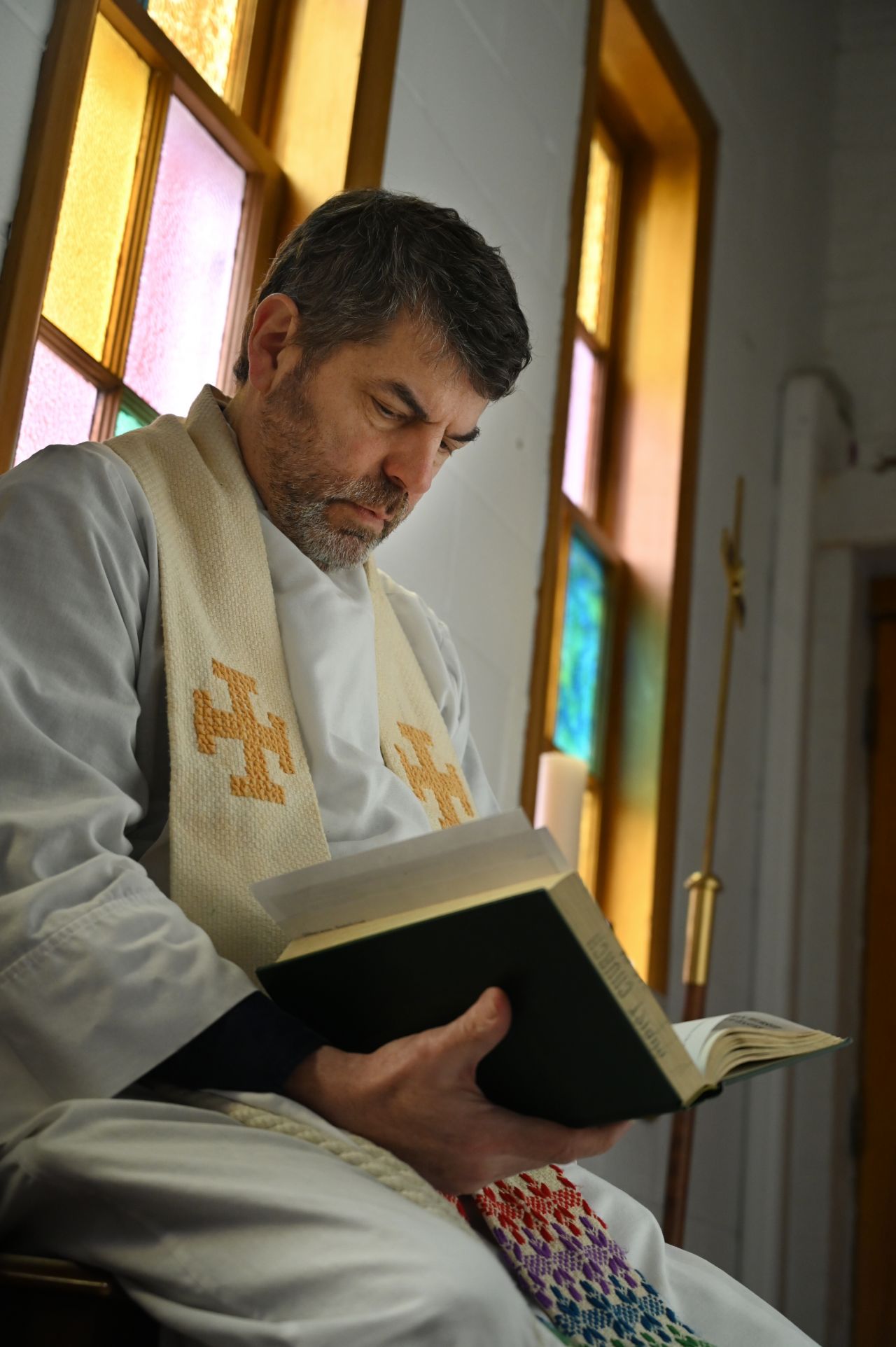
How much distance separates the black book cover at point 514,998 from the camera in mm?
1151

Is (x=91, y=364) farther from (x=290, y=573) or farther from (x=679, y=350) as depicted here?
(x=679, y=350)

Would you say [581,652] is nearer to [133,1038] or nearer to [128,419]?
[128,419]

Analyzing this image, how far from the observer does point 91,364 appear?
2354mm

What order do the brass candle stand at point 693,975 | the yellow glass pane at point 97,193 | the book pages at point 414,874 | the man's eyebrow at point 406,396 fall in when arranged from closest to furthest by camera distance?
the book pages at point 414,874 → the man's eyebrow at point 406,396 → the yellow glass pane at point 97,193 → the brass candle stand at point 693,975

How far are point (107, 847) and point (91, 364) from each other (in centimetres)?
120

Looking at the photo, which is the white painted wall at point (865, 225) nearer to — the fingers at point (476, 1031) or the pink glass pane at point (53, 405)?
the pink glass pane at point (53, 405)

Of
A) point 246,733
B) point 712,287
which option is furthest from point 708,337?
point 246,733

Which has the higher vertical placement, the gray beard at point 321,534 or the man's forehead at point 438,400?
the man's forehead at point 438,400

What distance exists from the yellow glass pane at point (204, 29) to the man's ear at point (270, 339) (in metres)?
0.99

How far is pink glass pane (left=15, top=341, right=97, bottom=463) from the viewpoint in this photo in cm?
222

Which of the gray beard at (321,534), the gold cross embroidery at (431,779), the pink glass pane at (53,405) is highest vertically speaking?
the pink glass pane at (53,405)

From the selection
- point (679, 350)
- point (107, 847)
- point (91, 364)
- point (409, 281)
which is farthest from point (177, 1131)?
point (679, 350)

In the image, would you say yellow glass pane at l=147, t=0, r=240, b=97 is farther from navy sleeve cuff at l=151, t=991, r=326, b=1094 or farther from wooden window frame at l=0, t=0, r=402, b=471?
navy sleeve cuff at l=151, t=991, r=326, b=1094

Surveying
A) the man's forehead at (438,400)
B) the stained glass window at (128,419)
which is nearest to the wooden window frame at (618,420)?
the stained glass window at (128,419)
